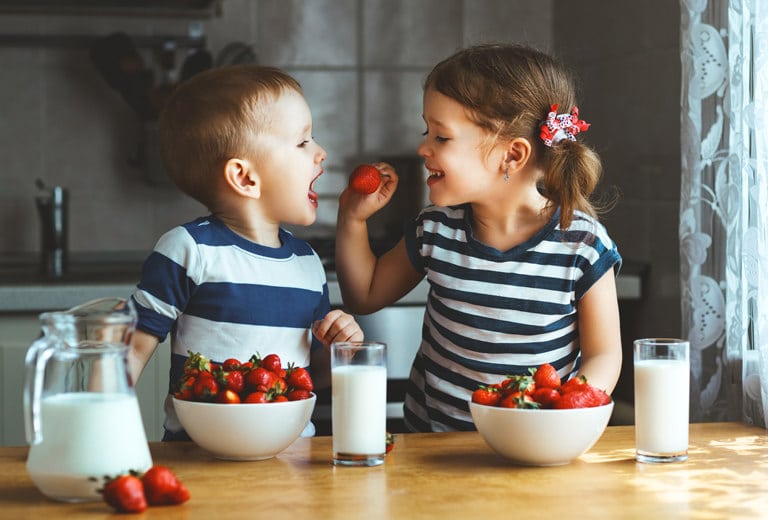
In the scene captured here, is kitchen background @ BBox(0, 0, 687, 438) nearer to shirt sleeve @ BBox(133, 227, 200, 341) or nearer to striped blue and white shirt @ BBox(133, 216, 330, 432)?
striped blue and white shirt @ BBox(133, 216, 330, 432)

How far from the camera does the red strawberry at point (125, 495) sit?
95 cm

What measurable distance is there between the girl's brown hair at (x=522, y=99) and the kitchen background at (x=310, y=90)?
2.86 feet

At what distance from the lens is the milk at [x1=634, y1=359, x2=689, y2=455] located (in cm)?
116

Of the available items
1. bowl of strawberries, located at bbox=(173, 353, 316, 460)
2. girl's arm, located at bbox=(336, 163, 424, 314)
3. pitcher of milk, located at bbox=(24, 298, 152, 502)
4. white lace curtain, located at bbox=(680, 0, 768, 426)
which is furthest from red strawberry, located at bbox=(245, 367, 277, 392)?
white lace curtain, located at bbox=(680, 0, 768, 426)

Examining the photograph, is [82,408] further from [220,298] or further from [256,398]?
[220,298]

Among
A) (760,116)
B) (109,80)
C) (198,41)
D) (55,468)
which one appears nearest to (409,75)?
(198,41)

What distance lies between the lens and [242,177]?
57.6 inches

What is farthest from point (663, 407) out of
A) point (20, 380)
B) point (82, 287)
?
point (20, 380)

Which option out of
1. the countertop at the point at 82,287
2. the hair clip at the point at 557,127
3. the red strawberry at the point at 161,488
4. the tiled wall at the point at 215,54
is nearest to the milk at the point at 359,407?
the red strawberry at the point at 161,488

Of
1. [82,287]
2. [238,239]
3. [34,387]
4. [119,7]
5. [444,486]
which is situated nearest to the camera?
[34,387]

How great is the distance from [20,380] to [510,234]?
45.7 inches

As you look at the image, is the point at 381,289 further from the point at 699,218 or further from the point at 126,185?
the point at 126,185

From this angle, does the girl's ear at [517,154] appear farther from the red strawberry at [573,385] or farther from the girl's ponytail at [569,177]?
the red strawberry at [573,385]

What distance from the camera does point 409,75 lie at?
291 cm
